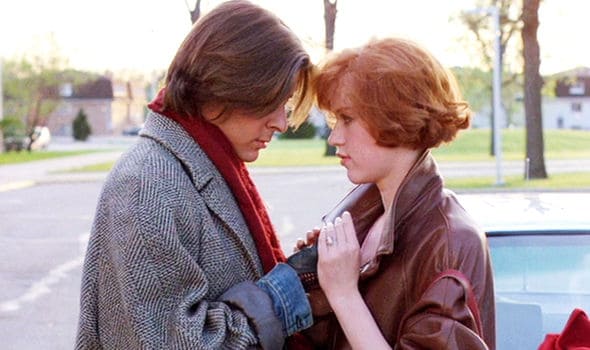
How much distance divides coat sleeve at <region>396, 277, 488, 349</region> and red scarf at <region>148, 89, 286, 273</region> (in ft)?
1.26

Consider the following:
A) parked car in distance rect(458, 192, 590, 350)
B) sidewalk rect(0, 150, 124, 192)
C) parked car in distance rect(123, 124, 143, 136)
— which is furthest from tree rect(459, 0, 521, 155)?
parked car in distance rect(123, 124, 143, 136)

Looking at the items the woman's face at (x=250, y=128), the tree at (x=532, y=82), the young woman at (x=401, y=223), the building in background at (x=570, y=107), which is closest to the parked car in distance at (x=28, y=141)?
the tree at (x=532, y=82)

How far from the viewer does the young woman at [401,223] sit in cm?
209

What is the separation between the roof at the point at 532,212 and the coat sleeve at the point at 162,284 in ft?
4.96

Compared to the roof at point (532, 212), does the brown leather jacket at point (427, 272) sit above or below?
above

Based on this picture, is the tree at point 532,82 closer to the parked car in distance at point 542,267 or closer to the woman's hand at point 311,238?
the parked car in distance at point 542,267

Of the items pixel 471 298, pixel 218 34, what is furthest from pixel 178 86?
pixel 471 298

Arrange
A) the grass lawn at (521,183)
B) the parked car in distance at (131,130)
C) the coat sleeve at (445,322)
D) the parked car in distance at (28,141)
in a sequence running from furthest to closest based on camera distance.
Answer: the parked car in distance at (131,130) → the parked car in distance at (28,141) → the grass lawn at (521,183) → the coat sleeve at (445,322)

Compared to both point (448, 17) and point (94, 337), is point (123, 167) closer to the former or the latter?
point (94, 337)

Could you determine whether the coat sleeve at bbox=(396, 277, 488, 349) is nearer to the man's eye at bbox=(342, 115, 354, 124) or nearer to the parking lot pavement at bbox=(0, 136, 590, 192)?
the man's eye at bbox=(342, 115, 354, 124)

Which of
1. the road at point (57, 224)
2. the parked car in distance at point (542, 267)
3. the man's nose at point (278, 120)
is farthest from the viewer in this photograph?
the road at point (57, 224)

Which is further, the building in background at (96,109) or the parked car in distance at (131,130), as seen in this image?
the building in background at (96,109)

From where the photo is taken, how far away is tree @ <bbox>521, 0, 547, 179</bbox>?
2611 centimetres

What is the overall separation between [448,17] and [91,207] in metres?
20.5
